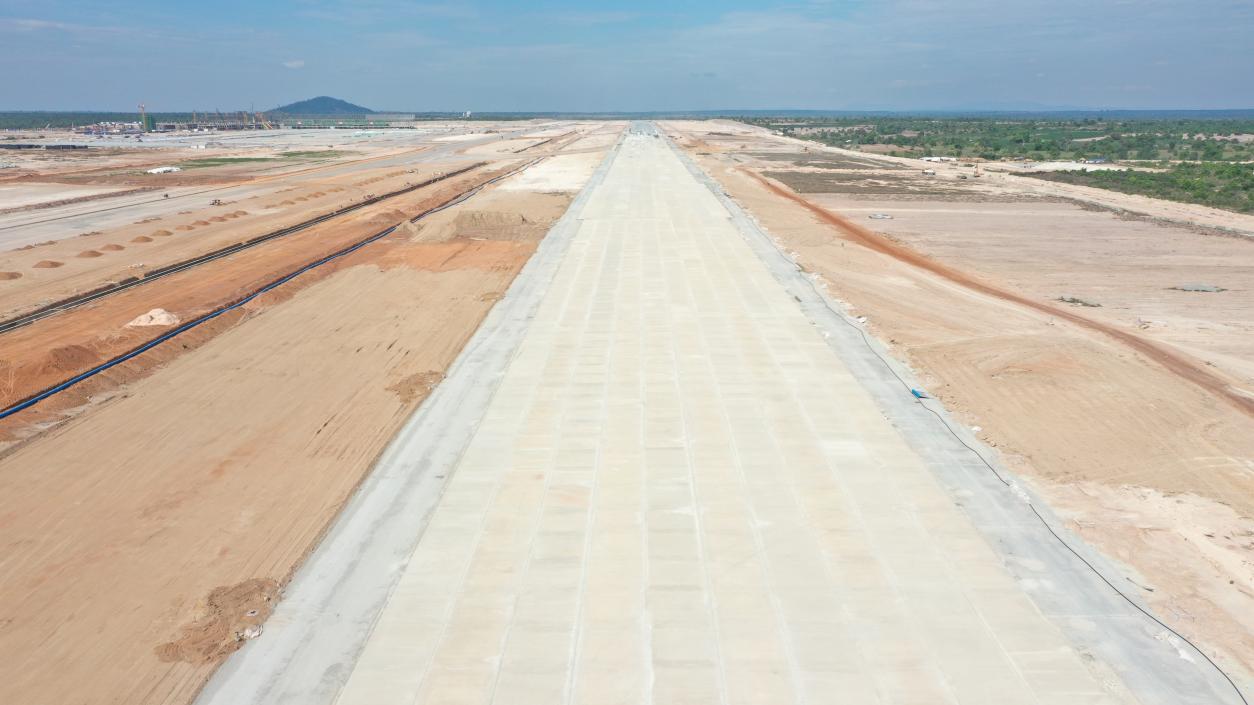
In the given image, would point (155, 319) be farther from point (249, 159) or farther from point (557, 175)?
point (249, 159)

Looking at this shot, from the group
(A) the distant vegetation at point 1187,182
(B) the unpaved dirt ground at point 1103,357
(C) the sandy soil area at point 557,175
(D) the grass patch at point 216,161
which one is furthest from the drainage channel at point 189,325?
(D) the grass patch at point 216,161

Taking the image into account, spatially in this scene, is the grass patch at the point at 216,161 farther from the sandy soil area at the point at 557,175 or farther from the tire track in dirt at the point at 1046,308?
the tire track in dirt at the point at 1046,308

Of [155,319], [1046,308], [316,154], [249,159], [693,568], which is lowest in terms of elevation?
[693,568]

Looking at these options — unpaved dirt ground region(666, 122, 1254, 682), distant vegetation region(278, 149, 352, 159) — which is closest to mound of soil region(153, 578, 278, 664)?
unpaved dirt ground region(666, 122, 1254, 682)

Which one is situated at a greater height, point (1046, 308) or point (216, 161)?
point (216, 161)

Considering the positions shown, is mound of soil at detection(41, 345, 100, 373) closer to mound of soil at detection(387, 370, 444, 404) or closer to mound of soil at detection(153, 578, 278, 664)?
mound of soil at detection(387, 370, 444, 404)

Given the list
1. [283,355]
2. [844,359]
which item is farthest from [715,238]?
[283,355]

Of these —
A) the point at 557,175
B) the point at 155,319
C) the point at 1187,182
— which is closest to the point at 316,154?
the point at 557,175
